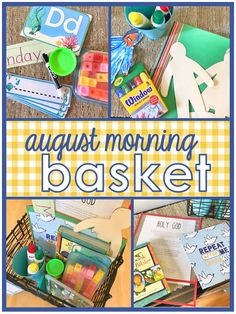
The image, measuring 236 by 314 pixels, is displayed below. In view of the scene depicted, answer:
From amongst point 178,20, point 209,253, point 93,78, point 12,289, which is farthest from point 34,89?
point 209,253

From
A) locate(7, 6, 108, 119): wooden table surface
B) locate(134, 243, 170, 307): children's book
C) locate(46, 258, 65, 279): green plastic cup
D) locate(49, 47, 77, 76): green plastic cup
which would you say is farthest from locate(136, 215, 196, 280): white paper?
locate(49, 47, 77, 76): green plastic cup

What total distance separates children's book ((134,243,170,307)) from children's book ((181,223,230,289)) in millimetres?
90

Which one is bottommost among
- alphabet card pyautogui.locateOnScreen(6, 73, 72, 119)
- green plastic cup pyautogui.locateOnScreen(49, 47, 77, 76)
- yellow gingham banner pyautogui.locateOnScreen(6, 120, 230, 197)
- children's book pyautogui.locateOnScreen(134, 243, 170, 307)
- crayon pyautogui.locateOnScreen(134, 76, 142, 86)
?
children's book pyautogui.locateOnScreen(134, 243, 170, 307)

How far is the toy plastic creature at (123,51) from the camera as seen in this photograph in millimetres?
1486

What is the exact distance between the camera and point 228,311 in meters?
1.46

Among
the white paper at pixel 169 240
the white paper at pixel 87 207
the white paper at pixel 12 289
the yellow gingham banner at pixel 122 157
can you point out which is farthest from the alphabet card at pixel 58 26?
the white paper at pixel 12 289

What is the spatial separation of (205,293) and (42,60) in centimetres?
77

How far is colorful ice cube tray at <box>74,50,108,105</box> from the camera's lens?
4.88ft

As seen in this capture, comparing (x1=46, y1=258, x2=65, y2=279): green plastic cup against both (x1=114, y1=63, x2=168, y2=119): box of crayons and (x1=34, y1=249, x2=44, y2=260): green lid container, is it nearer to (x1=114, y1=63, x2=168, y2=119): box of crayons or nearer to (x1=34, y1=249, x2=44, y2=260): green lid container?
(x1=34, y1=249, x2=44, y2=260): green lid container

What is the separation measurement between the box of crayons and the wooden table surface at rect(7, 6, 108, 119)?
A: 0.23 feet

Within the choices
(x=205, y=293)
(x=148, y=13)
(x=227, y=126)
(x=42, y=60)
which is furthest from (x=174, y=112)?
(x=205, y=293)

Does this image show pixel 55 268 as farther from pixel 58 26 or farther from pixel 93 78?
pixel 58 26

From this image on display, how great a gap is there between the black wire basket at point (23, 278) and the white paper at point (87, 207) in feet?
0.35

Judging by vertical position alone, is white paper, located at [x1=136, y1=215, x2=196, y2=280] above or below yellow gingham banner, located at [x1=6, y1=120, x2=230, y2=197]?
below
